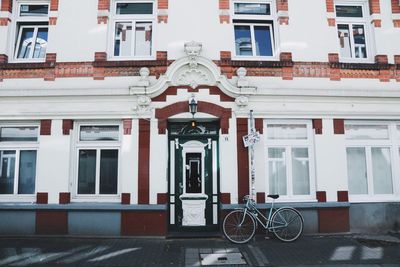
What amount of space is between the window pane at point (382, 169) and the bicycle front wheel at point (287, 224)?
260 cm

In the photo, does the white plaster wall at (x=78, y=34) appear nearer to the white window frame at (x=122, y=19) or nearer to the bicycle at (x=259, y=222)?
the white window frame at (x=122, y=19)

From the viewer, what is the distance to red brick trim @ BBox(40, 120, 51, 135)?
8.55m

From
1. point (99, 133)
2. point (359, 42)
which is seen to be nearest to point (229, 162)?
point (99, 133)

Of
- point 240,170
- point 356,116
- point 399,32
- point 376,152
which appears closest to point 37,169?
point 240,170

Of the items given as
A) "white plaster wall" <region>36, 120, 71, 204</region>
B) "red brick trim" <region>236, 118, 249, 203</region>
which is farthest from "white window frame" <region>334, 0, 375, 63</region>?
"white plaster wall" <region>36, 120, 71, 204</region>

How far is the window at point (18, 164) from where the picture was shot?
8.64 metres

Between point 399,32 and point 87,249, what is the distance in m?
9.66

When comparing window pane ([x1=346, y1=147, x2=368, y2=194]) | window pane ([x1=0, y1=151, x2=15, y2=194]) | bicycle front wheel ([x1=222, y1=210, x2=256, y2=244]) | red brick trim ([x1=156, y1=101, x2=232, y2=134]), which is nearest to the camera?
bicycle front wheel ([x1=222, y1=210, x2=256, y2=244])

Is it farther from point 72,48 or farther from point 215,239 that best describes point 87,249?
point 72,48

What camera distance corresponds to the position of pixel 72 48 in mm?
8844

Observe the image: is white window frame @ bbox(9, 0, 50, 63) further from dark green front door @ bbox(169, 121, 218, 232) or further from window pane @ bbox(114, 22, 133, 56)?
dark green front door @ bbox(169, 121, 218, 232)

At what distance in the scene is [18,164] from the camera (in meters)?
8.65

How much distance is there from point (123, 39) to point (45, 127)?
309cm

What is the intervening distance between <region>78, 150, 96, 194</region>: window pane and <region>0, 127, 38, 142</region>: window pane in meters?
1.32
